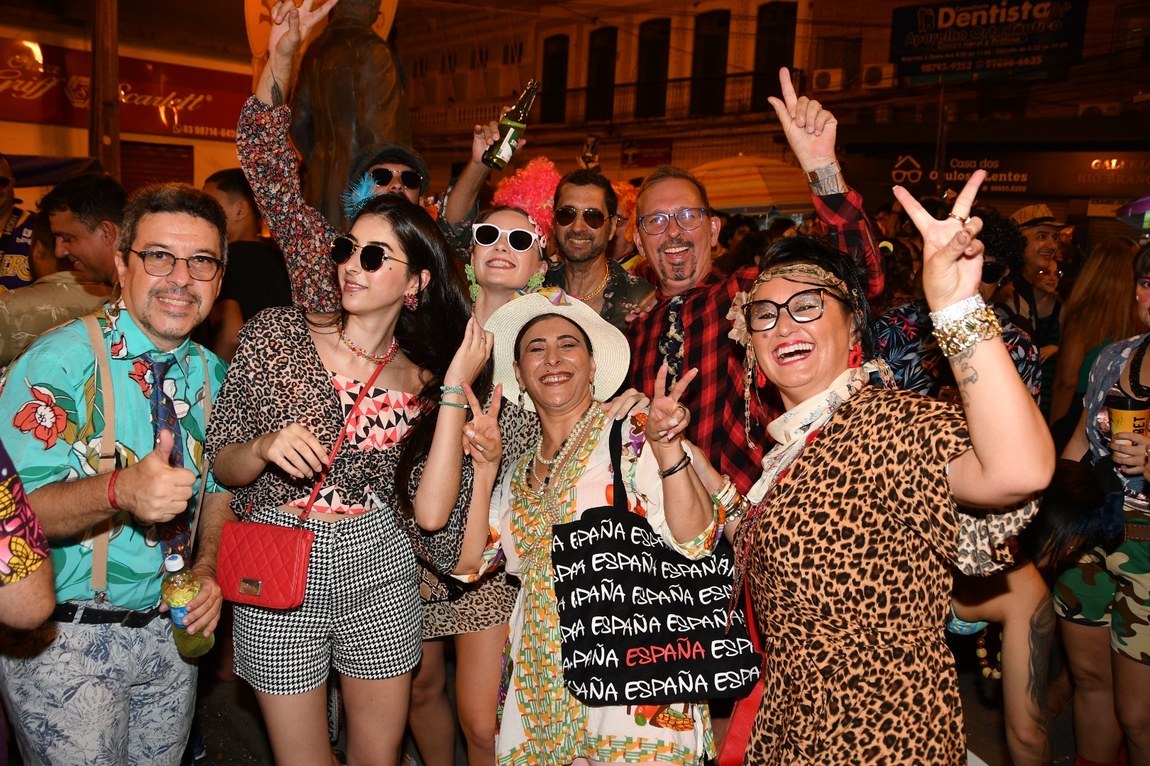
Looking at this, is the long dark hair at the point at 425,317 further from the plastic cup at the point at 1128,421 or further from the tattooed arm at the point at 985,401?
A: the plastic cup at the point at 1128,421

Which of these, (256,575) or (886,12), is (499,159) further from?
(886,12)

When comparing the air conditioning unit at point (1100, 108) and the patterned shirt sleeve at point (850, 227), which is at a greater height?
the air conditioning unit at point (1100, 108)

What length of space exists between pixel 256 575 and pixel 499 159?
2.43m

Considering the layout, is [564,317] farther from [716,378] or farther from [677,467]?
[677,467]

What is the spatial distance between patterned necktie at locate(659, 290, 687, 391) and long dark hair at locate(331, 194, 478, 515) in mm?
872

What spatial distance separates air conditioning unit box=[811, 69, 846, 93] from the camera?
22375 mm

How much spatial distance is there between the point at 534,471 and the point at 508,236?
44.5 inches

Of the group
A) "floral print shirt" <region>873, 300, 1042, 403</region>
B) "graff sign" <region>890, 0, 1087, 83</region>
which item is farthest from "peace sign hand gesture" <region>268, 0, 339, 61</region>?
"graff sign" <region>890, 0, 1087, 83</region>

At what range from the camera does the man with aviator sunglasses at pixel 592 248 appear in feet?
15.1

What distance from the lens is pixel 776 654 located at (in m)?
2.60

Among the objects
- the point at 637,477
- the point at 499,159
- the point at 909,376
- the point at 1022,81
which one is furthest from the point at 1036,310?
the point at 1022,81

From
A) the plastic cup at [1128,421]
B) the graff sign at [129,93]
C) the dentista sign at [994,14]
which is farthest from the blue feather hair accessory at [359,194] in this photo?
the dentista sign at [994,14]

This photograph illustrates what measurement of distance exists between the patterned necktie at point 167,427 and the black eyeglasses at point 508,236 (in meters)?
1.44

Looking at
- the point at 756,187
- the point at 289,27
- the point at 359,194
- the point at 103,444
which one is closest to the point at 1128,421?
the point at 359,194
